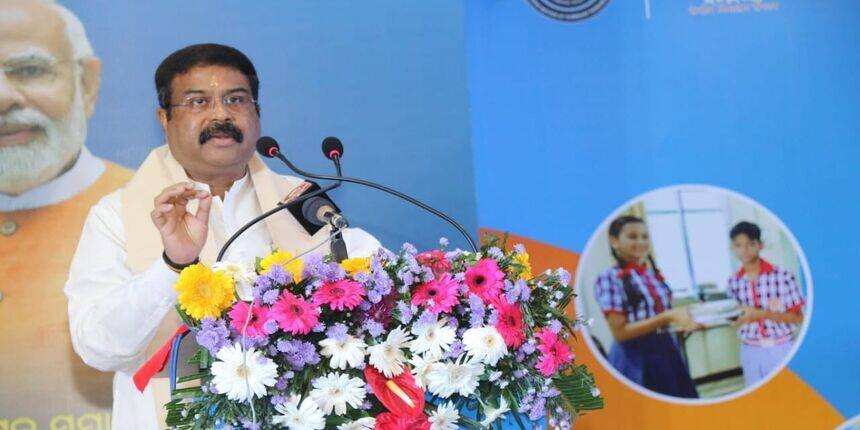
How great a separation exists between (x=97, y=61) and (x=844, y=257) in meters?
3.18

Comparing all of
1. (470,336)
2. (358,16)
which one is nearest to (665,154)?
(358,16)

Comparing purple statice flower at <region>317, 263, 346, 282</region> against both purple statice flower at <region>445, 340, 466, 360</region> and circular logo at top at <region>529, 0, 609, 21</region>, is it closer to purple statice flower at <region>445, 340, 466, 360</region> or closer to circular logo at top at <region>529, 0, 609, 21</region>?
purple statice flower at <region>445, 340, 466, 360</region>

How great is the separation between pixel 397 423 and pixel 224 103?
6.12ft

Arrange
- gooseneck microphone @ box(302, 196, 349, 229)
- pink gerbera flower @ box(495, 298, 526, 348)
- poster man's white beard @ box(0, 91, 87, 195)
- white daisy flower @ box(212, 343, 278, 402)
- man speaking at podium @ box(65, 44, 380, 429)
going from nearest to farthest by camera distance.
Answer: white daisy flower @ box(212, 343, 278, 402) → pink gerbera flower @ box(495, 298, 526, 348) → gooseneck microphone @ box(302, 196, 349, 229) → man speaking at podium @ box(65, 44, 380, 429) → poster man's white beard @ box(0, 91, 87, 195)

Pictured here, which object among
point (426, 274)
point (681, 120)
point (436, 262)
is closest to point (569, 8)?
point (681, 120)

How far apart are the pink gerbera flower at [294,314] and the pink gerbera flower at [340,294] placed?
3 centimetres

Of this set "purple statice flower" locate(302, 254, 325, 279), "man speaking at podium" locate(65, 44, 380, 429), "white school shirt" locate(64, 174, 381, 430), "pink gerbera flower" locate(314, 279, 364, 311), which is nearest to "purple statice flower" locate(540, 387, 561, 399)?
"pink gerbera flower" locate(314, 279, 364, 311)

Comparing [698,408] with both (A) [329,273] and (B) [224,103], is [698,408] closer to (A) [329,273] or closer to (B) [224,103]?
(B) [224,103]

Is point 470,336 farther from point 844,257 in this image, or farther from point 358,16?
point 844,257

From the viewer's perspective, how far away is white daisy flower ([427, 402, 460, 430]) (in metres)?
2.09

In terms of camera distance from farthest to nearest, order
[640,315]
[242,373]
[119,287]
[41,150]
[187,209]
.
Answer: [640,315] < [41,150] < [187,209] < [119,287] < [242,373]

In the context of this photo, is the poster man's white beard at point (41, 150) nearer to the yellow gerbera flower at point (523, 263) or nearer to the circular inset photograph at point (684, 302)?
the yellow gerbera flower at point (523, 263)

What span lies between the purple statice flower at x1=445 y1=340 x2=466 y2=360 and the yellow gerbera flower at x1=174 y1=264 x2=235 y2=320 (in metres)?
0.50

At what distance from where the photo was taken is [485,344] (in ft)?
7.00
